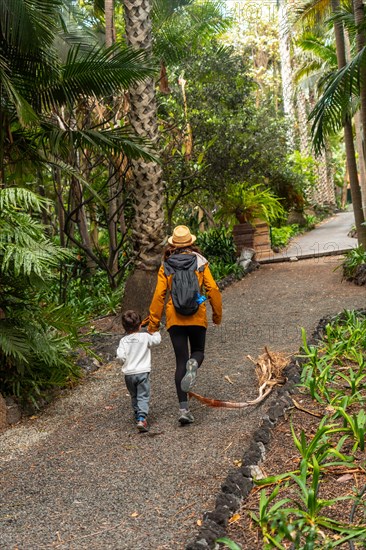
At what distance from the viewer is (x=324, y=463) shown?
15.6 feet

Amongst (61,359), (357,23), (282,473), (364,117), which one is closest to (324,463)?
(282,473)

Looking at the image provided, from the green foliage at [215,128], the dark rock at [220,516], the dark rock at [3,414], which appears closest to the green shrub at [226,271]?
the green foliage at [215,128]

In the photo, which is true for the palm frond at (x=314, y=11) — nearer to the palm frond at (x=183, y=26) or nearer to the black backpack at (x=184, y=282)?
the palm frond at (x=183, y=26)

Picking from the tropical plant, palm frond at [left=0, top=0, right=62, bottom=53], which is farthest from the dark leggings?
the tropical plant

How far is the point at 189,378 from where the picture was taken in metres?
5.88

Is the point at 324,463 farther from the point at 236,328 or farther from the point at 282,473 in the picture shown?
the point at 236,328

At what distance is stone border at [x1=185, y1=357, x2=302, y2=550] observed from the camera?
3.78 m

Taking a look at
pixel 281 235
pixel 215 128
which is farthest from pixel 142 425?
pixel 281 235

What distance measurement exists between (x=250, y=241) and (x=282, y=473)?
12.7 m

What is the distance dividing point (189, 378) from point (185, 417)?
362 millimetres

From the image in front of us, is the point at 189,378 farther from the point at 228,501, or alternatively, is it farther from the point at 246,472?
the point at 228,501

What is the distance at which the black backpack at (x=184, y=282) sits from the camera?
5.93 metres

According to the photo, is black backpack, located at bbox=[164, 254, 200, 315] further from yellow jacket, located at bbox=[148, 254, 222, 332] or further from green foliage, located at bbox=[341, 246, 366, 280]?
green foliage, located at bbox=[341, 246, 366, 280]

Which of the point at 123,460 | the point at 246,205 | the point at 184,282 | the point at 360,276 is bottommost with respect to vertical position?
the point at 360,276
